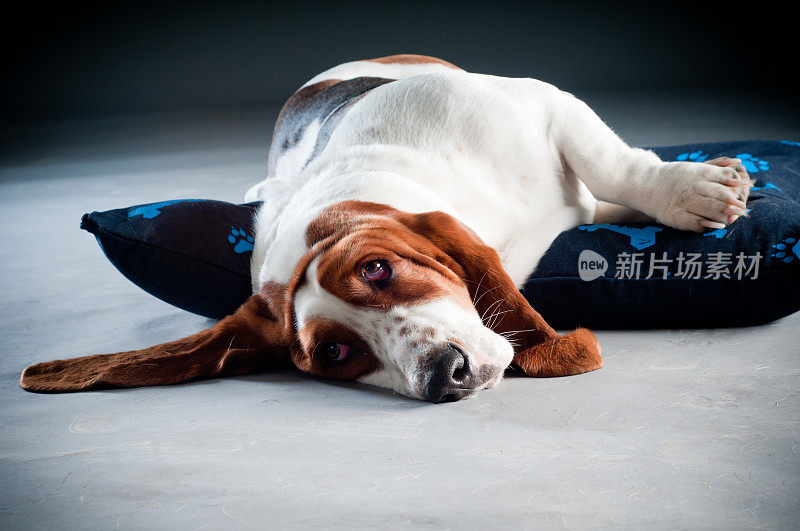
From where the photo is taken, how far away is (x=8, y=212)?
544 cm

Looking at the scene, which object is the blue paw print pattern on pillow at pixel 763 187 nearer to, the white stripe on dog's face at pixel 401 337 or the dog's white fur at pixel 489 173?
the dog's white fur at pixel 489 173

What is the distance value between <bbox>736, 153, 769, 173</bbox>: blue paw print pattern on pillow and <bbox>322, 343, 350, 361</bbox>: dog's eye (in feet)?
6.59

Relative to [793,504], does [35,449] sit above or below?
below

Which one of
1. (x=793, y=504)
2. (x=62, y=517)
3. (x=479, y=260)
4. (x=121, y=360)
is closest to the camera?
(x=793, y=504)

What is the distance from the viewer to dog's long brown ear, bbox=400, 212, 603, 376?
2199mm

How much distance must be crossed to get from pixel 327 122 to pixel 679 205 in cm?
156

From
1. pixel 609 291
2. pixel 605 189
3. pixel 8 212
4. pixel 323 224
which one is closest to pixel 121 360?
pixel 323 224

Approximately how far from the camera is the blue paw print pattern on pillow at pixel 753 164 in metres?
3.33

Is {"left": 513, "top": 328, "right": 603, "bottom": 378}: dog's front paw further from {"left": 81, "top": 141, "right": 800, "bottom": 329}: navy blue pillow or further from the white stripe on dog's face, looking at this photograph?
{"left": 81, "top": 141, "right": 800, "bottom": 329}: navy blue pillow

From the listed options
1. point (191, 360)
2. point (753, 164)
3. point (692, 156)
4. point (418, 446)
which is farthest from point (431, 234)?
point (692, 156)

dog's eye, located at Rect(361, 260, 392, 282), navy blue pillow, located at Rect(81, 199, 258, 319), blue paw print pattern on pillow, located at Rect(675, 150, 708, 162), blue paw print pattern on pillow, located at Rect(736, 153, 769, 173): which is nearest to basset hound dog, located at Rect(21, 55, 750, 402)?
dog's eye, located at Rect(361, 260, 392, 282)

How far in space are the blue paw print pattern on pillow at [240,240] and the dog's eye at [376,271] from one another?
823mm

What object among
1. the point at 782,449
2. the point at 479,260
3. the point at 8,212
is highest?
the point at 479,260

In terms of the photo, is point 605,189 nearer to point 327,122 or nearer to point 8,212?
point 327,122
